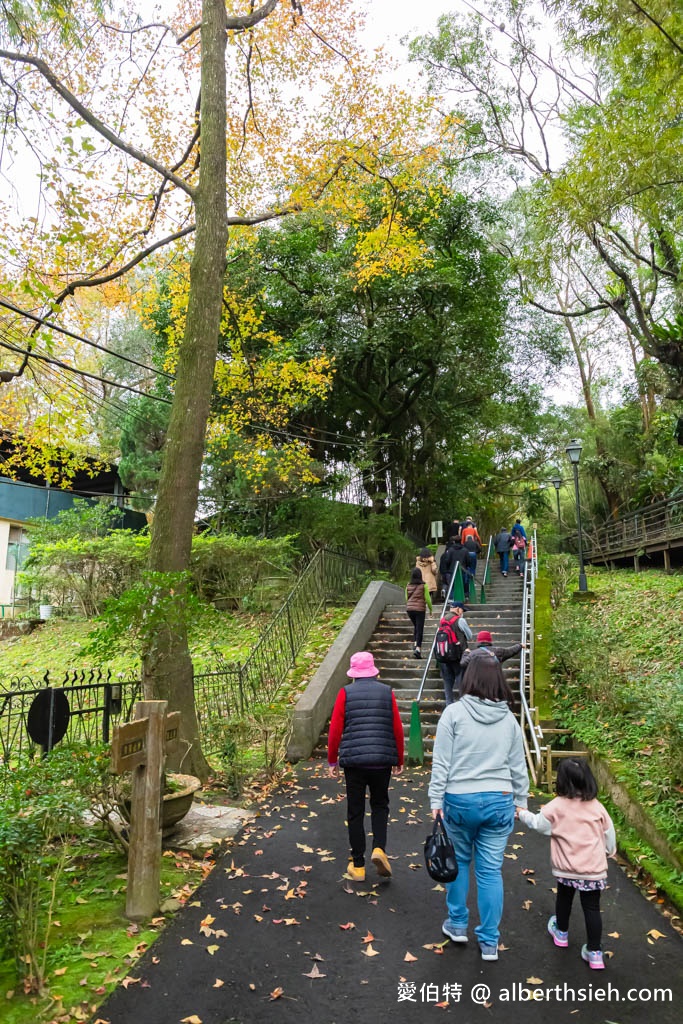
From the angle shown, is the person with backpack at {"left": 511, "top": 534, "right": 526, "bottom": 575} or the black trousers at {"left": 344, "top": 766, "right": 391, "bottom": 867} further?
the person with backpack at {"left": 511, "top": 534, "right": 526, "bottom": 575}

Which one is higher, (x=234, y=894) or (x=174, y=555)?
(x=174, y=555)

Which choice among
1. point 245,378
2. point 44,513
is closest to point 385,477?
point 245,378

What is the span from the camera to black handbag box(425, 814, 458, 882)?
3.70m

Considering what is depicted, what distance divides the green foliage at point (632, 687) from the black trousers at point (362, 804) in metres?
2.29

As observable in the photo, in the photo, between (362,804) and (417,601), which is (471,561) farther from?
(362,804)

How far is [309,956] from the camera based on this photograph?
4.01 meters

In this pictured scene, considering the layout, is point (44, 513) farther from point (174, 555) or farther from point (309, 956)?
point (309, 956)

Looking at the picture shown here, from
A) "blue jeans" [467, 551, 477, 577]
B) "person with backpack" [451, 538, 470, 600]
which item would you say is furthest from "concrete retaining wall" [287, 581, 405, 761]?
"blue jeans" [467, 551, 477, 577]

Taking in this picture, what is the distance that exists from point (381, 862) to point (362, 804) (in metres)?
0.45

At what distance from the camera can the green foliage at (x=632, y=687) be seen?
6031 mm

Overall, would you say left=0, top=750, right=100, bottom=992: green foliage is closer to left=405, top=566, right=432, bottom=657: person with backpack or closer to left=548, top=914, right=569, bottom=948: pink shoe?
left=548, top=914, right=569, bottom=948: pink shoe

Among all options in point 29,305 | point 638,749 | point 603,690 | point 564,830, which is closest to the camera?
point 564,830

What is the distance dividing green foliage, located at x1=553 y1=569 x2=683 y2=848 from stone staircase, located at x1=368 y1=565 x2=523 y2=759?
964 millimetres

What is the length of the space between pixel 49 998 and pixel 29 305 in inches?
418
